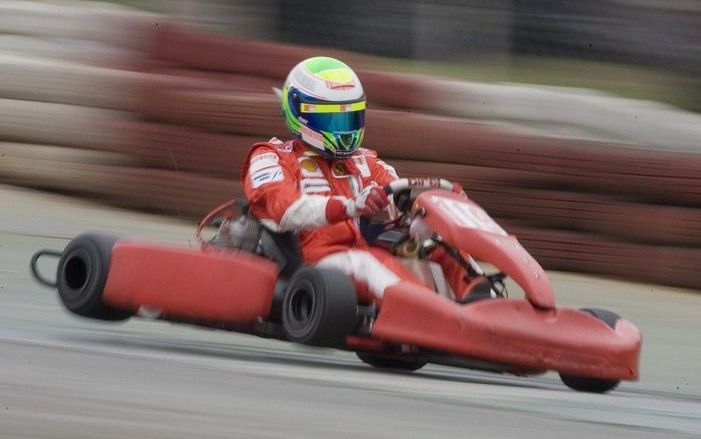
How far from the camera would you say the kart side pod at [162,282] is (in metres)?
6.48

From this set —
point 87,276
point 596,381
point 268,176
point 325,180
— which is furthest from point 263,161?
point 596,381

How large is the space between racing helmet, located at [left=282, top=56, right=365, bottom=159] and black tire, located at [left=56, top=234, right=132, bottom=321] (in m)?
0.93

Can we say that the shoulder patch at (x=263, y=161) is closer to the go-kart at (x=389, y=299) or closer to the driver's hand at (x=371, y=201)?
the go-kart at (x=389, y=299)

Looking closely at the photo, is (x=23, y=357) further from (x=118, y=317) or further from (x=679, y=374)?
(x=679, y=374)

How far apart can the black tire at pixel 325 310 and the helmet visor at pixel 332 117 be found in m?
0.77

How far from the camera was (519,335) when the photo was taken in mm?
5852

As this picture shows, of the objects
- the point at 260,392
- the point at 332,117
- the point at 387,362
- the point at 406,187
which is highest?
the point at 332,117

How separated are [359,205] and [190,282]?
0.77m

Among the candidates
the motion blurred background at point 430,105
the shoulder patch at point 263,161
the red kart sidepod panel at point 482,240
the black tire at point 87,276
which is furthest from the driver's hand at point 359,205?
the motion blurred background at point 430,105

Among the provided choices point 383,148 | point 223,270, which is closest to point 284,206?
point 223,270

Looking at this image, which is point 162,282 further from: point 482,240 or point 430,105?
point 430,105

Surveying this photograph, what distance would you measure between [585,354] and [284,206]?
142 centimetres

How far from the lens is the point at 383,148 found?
34.5 ft

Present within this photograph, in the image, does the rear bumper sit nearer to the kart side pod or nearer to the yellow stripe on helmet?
the kart side pod
